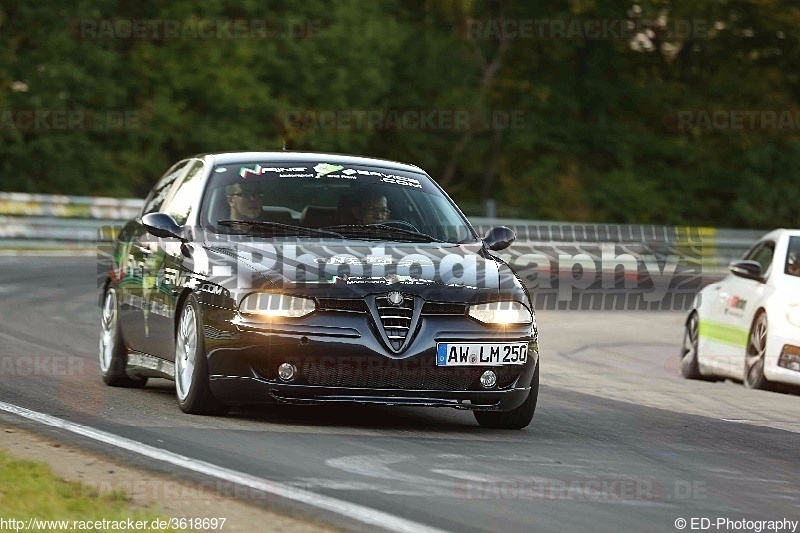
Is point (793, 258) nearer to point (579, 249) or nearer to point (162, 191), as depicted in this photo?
point (162, 191)

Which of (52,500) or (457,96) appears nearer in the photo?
(52,500)

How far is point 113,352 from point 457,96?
39.0 metres

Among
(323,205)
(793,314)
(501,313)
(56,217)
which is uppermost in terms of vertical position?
(323,205)

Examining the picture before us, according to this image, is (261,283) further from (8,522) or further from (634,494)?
(8,522)

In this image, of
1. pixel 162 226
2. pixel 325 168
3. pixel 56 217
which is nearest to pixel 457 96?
pixel 56 217

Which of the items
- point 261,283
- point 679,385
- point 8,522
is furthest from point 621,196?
point 8,522

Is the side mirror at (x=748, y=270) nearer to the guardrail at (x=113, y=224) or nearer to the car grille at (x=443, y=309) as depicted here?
the car grille at (x=443, y=309)

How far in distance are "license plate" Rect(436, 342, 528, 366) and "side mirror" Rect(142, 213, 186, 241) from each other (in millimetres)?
1988

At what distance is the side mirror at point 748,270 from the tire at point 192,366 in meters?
6.14

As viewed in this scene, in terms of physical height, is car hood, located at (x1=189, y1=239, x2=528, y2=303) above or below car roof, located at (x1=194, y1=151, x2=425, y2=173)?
below

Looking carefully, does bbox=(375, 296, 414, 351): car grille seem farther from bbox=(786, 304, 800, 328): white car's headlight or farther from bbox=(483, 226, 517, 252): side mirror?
bbox=(786, 304, 800, 328): white car's headlight

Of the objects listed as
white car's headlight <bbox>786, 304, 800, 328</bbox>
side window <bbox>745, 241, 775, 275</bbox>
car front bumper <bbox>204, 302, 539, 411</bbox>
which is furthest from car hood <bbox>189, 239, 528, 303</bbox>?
side window <bbox>745, 241, 775, 275</bbox>

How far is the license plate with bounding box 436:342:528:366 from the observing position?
936 centimetres

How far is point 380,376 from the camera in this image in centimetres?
931
